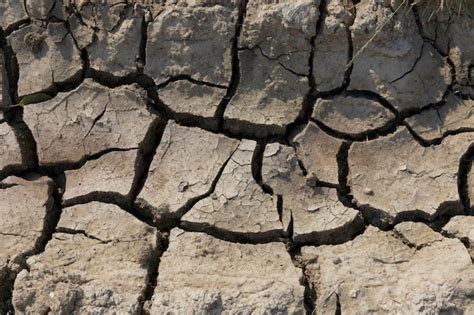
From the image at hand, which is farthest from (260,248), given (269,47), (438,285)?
(269,47)

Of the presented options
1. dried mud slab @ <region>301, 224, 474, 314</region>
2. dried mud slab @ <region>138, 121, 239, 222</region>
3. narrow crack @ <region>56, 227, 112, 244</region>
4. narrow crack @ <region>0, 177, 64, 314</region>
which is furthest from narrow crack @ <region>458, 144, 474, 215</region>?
narrow crack @ <region>0, 177, 64, 314</region>

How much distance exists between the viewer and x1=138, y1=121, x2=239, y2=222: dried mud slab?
3.11 metres

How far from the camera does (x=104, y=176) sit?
10.5 ft

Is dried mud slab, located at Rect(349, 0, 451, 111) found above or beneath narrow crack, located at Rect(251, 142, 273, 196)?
above

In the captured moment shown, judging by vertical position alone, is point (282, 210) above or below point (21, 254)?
above

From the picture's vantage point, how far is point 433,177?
3080 millimetres

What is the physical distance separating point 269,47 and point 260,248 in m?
0.95

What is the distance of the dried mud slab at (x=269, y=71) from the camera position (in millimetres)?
3264

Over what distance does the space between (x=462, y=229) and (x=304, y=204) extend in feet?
2.16

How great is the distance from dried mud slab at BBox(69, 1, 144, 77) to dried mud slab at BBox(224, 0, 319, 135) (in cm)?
52

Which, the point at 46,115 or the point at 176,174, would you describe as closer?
the point at 176,174

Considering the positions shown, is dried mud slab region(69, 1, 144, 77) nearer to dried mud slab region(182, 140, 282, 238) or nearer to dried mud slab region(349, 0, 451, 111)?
dried mud slab region(182, 140, 282, 238)

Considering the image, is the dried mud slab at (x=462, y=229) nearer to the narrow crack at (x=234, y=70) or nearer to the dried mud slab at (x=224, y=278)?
the dried mud slab at (x=224, y=278)

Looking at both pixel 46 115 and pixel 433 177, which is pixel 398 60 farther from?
pixel 46 115
